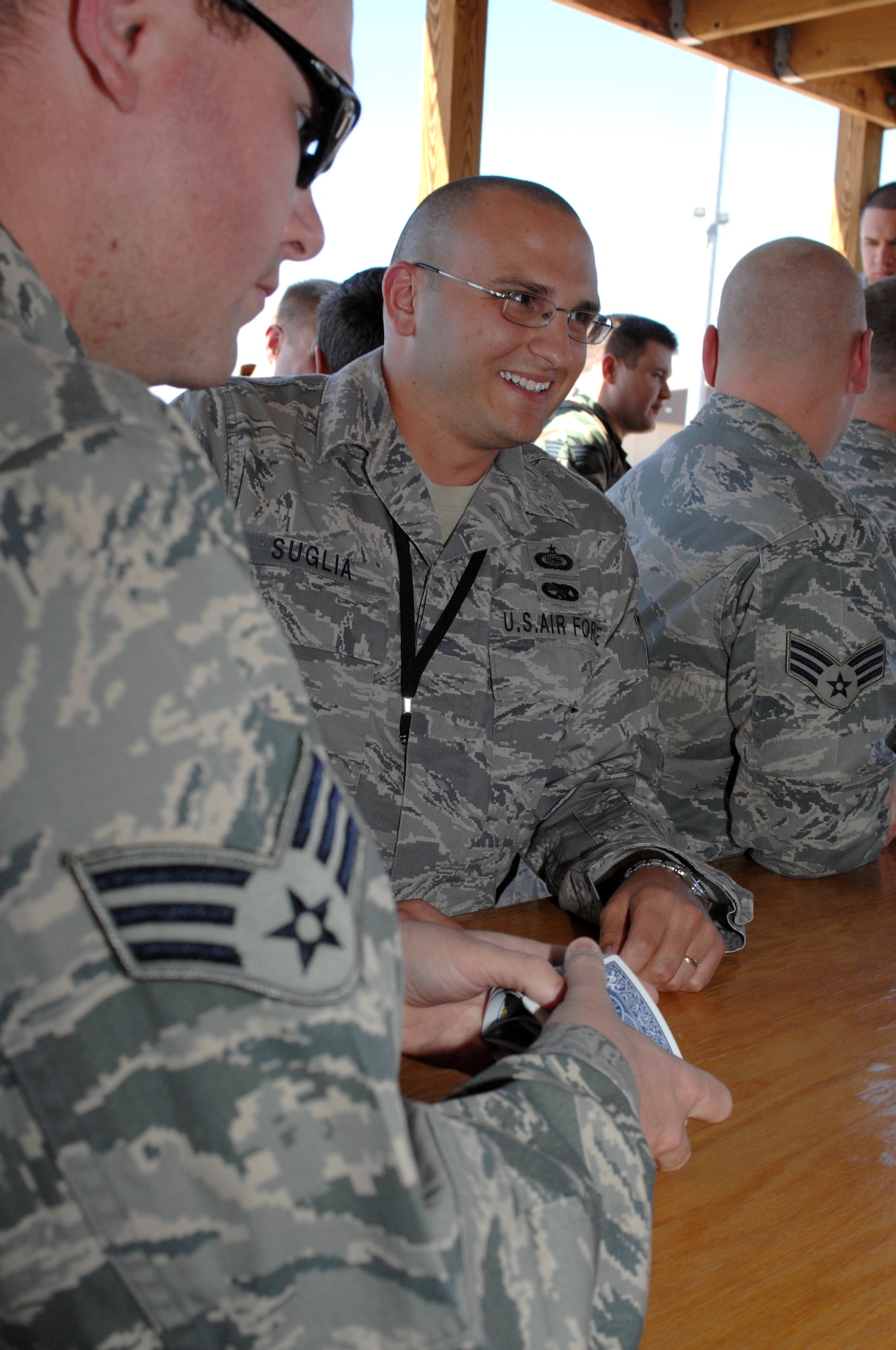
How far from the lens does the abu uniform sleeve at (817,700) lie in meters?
1.93

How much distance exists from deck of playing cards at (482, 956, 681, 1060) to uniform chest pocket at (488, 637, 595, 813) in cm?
78

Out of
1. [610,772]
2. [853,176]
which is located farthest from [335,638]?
[853,176]

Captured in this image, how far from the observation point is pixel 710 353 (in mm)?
2484

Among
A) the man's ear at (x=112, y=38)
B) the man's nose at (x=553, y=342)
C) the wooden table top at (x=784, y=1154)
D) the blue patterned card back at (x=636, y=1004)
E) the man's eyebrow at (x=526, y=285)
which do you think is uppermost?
the man's eyebrow at (x=526, y=285)

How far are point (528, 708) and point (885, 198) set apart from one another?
370 centimetres

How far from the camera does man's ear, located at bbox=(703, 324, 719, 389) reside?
246cm

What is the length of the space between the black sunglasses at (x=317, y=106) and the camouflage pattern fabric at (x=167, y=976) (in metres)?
0.30

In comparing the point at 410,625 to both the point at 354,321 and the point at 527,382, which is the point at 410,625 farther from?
the point at 354,321

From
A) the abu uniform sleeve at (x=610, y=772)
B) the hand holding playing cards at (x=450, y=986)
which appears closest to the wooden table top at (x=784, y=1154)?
the hand holding playing cards at (x=450, y=986)

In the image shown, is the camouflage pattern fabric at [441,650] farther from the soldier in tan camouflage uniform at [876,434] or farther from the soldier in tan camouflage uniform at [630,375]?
the soldier in tan camouflage uniform at [630,375]

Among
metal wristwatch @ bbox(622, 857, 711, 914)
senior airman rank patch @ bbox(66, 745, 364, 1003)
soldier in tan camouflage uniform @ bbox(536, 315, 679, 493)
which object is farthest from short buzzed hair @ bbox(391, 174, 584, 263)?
soldier in tan camouflage uniform @ bbox(536, 315, 679, 493)

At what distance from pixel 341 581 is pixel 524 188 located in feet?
2.81

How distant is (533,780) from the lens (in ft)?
6.35

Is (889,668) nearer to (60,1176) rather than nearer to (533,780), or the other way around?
(533,780)
